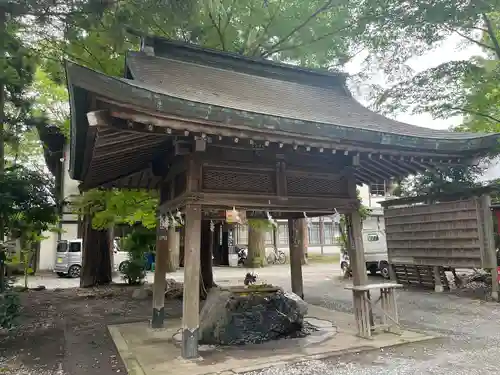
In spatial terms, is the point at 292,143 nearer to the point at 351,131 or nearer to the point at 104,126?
the point at 351,131

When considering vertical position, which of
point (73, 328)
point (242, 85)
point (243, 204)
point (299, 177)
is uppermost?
point (242, 85)

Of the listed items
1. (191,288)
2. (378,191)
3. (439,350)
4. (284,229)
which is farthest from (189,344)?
(284,229)

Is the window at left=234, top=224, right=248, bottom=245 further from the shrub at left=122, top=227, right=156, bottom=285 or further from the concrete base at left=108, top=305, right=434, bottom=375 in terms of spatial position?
the concrete base at left=108, top=305, right=434, bottom=375

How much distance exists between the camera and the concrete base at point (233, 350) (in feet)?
16.7

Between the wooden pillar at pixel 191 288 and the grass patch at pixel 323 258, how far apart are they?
24148mm

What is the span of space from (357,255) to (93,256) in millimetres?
11961

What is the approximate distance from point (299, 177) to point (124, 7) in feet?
20.6

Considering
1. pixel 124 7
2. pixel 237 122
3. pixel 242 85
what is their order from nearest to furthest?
pixel 237 122 → pixel 242 85 → pixel 124 7

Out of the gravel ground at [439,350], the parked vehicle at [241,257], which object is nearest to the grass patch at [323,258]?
the parked vehicle at [241,257]

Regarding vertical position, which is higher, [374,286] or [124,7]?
[124,7]

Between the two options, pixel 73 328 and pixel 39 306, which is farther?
pixel 39 306

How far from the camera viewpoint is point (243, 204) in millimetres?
6035

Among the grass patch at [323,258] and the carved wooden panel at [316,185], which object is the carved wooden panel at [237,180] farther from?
the grass patch at [323,258]

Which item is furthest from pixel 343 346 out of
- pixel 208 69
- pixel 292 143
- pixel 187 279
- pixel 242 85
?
pixel 208 69
